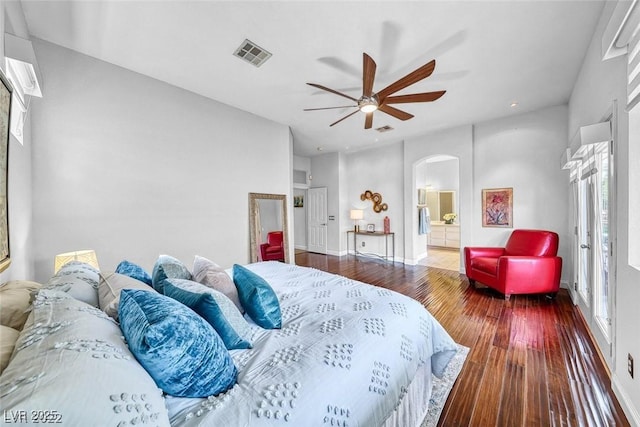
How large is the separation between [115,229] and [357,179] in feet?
17.9

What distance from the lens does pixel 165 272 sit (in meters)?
1.49

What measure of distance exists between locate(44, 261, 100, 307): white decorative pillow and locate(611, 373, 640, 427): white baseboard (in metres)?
3.09

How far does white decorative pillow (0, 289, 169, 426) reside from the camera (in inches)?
19.5

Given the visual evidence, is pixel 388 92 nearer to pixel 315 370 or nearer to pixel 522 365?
pixel 315 370

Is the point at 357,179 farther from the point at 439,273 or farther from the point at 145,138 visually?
the point at 145,138

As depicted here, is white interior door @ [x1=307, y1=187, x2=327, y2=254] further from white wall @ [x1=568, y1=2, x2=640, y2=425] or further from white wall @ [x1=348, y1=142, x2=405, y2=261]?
white wall @ [x1=568, y1=2, x2=640, y2=425]

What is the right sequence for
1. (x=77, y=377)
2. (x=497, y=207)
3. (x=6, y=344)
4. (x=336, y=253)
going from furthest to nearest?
(x=336, y=253), (x=497, y=207), (x=6, y=344), (x=77, y=377)

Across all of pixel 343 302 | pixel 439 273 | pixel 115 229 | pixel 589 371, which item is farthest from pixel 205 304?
pixel 439 273

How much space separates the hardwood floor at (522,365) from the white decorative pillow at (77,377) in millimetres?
1741

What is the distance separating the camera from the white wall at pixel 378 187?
19.7 feet

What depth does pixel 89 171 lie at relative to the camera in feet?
8.46

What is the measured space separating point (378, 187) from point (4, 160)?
239 inches

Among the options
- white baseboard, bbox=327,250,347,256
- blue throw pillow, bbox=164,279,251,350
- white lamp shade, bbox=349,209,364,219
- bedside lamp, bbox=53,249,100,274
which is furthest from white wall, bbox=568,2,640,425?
white baseboard, bbox=327,250,347,256

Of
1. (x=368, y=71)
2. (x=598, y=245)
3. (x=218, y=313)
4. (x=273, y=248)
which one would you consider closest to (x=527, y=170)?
(x=598, y=245)
